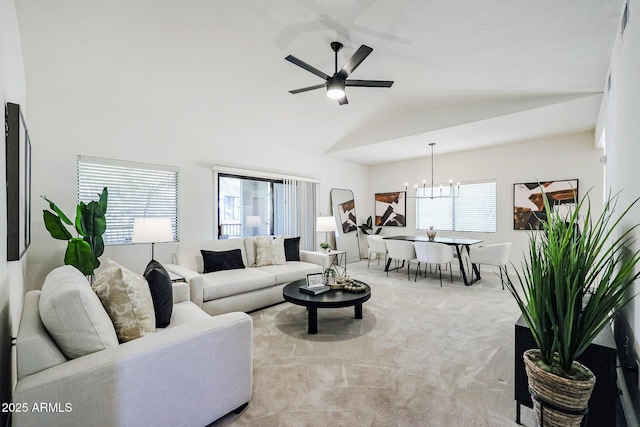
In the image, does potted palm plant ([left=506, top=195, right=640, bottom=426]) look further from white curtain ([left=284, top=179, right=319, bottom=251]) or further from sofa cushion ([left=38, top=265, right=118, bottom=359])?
white curtain ([left=284, top=179, right=319, bottom=251])

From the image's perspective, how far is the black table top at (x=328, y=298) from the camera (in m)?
2.80

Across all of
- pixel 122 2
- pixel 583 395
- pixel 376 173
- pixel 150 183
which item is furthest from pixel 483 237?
pixel 122 2

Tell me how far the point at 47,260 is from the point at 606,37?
6074mm

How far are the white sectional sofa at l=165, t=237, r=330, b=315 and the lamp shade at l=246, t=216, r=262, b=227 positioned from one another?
1010 millimetres

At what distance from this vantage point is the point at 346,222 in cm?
710

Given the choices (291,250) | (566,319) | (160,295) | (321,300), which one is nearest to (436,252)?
(291,250)

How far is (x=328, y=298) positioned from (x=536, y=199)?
4.67 m

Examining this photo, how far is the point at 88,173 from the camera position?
3541 millimetres

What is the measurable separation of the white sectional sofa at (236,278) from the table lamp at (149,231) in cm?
→ 44

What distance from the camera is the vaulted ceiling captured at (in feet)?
8.27

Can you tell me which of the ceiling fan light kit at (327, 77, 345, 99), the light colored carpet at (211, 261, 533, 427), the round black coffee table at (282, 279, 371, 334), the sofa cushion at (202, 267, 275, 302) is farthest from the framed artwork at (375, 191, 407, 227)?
the ceiling fan light kit at (327, 77, 345, 99)

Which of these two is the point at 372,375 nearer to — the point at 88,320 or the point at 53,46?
the point at 88,320

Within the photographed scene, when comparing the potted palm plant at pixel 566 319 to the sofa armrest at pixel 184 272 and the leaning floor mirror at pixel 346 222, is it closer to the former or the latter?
the sofa armrest at pixel 184 272

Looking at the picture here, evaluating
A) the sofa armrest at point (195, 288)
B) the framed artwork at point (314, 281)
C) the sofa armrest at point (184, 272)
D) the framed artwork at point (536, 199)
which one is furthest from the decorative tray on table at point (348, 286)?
the framed artwork at point (536, 199)
